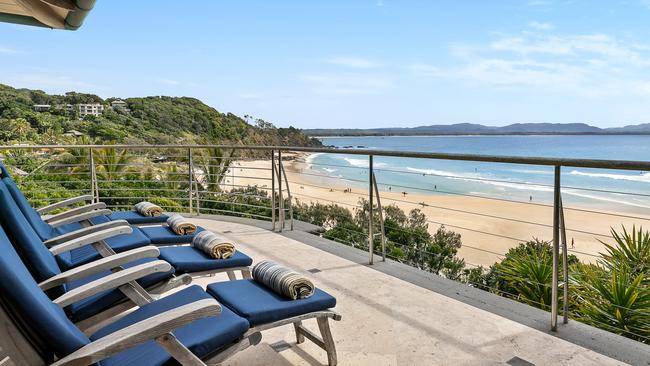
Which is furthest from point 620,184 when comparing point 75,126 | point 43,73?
point 43,73

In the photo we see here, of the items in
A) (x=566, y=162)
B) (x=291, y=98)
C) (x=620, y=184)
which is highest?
(x=291, y=98)

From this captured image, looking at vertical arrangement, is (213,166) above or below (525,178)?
above

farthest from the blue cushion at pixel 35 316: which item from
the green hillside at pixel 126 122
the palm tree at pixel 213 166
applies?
the green hillside at pixel 126 122

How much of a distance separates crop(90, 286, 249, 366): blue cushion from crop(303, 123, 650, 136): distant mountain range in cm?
5816

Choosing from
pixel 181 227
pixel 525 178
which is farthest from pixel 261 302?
pixel 525 178

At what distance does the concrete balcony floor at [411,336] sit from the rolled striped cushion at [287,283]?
39 centimetres

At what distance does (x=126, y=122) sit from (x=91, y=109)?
3088 millimetres

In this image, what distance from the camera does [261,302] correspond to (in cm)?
192

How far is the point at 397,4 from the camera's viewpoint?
21359 millimetres

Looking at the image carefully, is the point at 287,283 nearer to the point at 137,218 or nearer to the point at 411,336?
the point at 411,336

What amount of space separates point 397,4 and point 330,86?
48.1ft

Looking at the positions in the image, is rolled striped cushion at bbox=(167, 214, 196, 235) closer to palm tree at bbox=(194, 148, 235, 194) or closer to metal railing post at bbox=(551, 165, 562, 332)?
palm tree at bbox=(194, 148, 235, 194)

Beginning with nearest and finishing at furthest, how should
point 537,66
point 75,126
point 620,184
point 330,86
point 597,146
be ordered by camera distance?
point 620,184 < point 75,126 < point 330,86 < point 537,66 < point 597,146

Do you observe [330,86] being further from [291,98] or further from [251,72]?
[251,72]
